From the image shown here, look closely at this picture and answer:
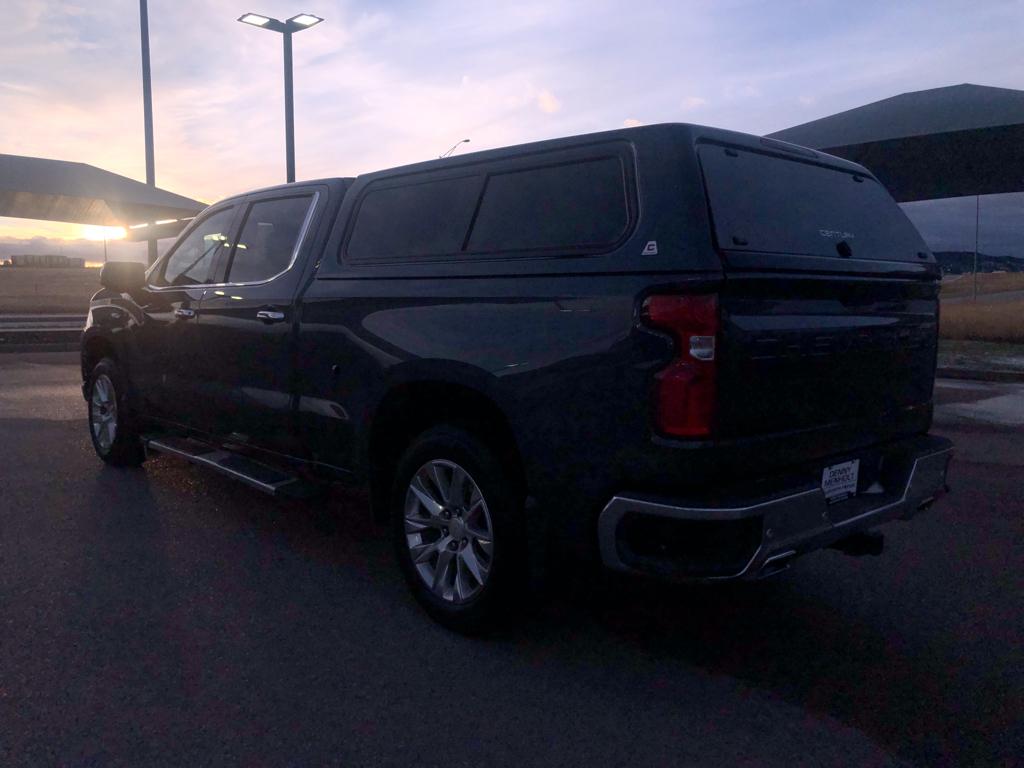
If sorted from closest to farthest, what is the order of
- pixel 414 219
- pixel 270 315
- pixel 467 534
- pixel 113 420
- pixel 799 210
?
pixel 799 210
pixel 467 534
pixel 414 219
pixel 270 315
pixel 113 420

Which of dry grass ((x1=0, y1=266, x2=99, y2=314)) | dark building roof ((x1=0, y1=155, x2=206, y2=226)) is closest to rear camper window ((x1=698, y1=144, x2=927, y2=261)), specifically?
dark building roof ((x1=0, y1=155, x2=206, y2=226))

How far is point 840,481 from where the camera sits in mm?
3727

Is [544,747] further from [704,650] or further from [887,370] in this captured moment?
[887,370]

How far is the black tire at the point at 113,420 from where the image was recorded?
22.3ft

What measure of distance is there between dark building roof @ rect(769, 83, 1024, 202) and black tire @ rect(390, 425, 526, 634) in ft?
56.3

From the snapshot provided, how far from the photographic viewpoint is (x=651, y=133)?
3520 mm

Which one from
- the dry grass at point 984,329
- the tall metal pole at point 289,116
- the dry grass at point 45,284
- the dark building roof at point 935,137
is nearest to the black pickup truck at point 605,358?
the dark building roof at point 935,137

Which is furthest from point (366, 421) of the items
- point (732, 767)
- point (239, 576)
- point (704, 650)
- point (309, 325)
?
point (732, 767)

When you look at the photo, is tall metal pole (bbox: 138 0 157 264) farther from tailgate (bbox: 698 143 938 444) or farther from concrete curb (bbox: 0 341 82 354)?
tailgate (bbox: 698 143 938 444)

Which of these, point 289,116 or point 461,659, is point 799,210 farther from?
point 289,116

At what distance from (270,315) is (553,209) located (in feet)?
6.39

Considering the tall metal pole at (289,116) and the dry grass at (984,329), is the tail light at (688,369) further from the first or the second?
the dry grass at (984,329)

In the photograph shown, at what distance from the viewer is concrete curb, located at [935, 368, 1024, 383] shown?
1506cm

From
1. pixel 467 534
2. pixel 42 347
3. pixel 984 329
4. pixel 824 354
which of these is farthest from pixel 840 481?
pixel 984 329
